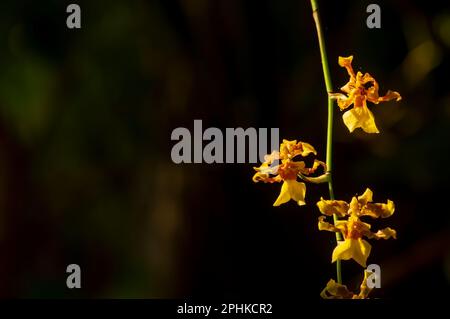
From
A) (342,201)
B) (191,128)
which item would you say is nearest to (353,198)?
(342,201)

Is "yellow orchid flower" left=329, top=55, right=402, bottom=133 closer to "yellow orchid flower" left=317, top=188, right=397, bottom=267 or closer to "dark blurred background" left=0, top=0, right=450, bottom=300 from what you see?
"yellow orchid flower" left=317, top=188, right=397, bottom=267

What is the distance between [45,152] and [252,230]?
0.67 metres

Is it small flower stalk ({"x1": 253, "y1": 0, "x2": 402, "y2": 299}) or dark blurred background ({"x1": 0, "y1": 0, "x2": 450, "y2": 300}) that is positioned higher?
dark blurred background ({"x1": 0, "y1": 0, "x2": 450, "y2": 300})

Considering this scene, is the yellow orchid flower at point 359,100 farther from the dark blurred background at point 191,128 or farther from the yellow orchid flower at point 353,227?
the dark blurred background at point 191,128

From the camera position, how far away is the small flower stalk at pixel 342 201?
901 mm

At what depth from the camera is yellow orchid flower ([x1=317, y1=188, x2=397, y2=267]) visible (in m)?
0.90

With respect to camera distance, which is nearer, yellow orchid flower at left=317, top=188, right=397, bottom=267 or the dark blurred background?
yellow orchid flower at left=317, top=188, right=397, bottom=267

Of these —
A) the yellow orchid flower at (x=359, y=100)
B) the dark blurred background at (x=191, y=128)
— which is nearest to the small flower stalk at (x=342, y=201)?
the yellow orchid flower at (x=359, y=100)

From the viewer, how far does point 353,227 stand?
0.92m

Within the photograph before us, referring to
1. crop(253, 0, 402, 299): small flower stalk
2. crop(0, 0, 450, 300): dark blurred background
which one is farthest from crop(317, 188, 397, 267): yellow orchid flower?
crop(0, 0, 450, 300): dark blurred background

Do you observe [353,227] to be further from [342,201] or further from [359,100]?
[359,100]

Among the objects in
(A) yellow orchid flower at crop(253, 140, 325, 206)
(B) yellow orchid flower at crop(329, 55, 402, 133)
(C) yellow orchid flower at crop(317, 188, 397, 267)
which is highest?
(B) yellow orchid flower at crop(329, 55, 402, 133)
